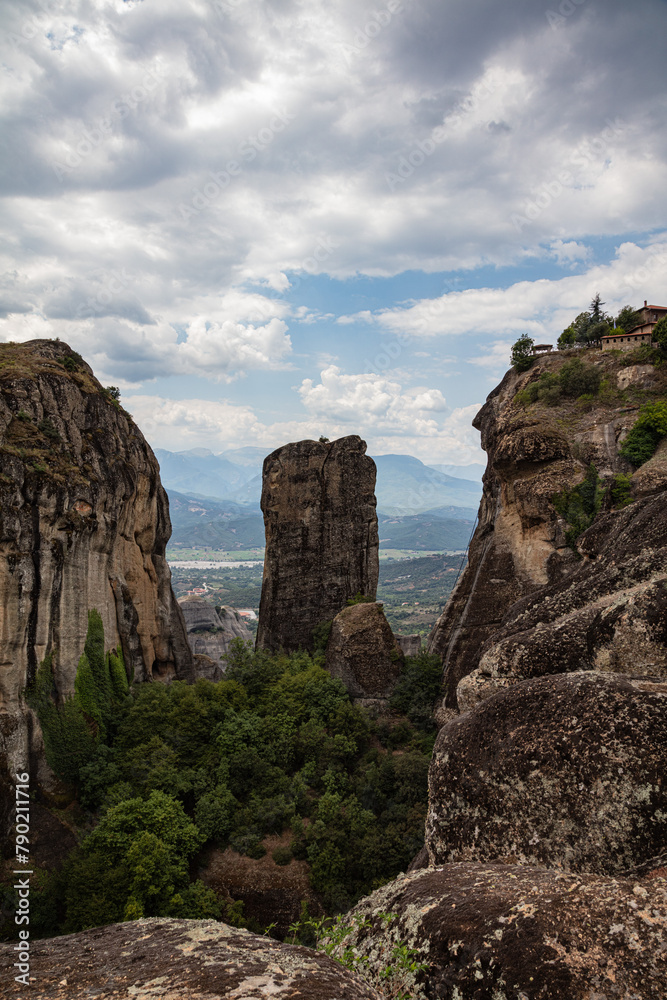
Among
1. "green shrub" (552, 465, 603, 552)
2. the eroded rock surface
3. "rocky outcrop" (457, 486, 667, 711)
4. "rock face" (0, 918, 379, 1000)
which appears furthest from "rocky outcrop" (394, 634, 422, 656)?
"rock face" (0, 918, 379, 1000)

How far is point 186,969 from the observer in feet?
14.7

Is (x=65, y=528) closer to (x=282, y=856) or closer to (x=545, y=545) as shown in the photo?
(x=282, y=856)

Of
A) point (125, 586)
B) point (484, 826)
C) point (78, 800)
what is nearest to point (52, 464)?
point (125, 586)

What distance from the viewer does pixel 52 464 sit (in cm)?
2464

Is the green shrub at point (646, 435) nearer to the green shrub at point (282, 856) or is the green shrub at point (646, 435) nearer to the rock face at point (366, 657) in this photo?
the rock face at point (366, 657)

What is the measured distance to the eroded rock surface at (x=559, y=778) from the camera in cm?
550

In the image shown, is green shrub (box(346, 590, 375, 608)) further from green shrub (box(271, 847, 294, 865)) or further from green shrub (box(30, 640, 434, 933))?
green shrub (box(271, 847, 294, 865))

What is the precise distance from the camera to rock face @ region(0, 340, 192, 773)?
881 inches

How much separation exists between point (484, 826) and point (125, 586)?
27724mm

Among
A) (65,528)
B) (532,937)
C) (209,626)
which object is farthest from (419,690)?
(209,626)

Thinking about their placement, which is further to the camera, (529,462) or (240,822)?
(529,462)

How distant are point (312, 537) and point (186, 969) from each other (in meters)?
33.2

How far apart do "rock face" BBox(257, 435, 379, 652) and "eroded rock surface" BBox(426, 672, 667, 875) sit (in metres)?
30.3

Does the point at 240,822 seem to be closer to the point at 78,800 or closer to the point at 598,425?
the point at 78,800
